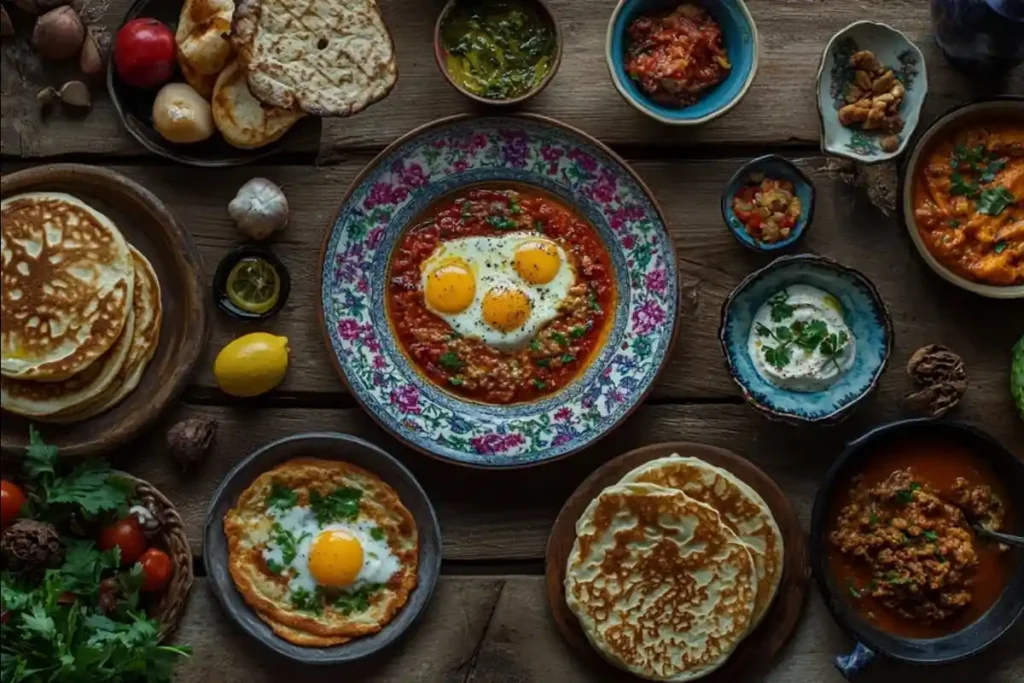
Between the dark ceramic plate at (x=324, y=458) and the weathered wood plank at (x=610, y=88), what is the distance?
829 mm

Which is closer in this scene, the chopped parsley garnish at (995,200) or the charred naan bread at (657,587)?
the charred naan bread at (657,587)

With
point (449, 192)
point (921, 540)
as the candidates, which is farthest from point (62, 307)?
point (921, 540)

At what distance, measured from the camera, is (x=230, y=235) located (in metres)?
3.72

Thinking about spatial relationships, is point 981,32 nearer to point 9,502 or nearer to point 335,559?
point 335,559

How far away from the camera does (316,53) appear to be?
3.55 m

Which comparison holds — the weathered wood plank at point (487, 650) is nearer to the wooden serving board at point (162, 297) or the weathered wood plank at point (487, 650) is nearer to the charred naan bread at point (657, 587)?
the charred naan bread at point (657, 587)

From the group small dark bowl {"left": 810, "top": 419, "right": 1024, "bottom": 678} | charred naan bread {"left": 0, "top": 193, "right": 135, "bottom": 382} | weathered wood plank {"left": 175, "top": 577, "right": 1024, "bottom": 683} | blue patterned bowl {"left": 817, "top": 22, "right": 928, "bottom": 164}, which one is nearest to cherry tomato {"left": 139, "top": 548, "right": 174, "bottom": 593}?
weathered wood plank {"left": 175, "top": 577, "right": 1024, "bottom": 683}

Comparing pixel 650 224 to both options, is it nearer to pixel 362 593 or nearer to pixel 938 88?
pixel 938 88

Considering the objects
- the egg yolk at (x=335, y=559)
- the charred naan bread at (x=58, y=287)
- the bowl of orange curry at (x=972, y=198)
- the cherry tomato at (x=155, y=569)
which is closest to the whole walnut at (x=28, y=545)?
the cherry tomato at (x=155, y=569)

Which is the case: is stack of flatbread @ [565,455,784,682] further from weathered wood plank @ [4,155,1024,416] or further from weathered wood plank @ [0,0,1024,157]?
weathered wood plank @ [0,0,1024,157]

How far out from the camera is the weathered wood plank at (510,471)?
12.1ft

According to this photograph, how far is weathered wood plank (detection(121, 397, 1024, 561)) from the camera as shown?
3686 millimetres

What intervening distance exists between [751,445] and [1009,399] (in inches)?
29.6

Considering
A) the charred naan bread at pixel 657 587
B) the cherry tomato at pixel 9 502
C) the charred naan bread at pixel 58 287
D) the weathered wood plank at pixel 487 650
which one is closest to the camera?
the charred naan bread at pixel 58 287
